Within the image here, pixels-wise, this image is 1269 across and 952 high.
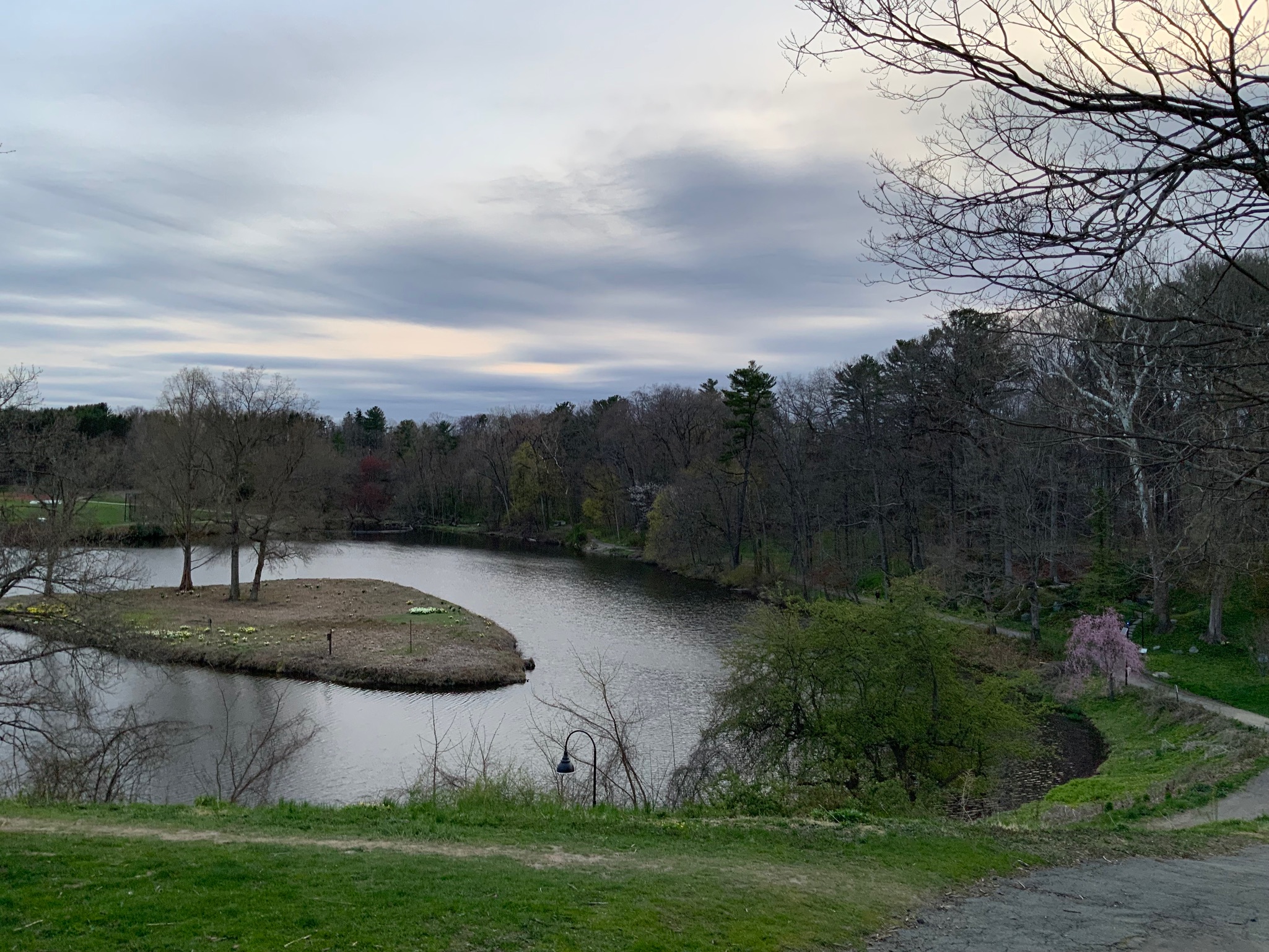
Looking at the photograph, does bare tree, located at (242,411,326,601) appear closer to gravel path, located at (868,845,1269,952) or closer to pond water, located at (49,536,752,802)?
pond water, located at (49,536,752,802)

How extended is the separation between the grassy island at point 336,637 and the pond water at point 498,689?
874mm

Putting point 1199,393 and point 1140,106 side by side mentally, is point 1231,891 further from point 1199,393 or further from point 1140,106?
point 1140,106

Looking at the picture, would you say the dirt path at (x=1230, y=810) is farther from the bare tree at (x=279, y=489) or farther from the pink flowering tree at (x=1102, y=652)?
the bare tree at (x=279, y=489)

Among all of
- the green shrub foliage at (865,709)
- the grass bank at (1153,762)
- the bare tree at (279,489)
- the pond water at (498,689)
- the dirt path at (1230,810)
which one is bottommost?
the pond water at (498,689)

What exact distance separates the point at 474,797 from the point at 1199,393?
10.6 m

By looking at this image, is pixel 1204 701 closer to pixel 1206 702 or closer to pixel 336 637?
pixel 1206 702

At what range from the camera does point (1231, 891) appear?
26.3ft

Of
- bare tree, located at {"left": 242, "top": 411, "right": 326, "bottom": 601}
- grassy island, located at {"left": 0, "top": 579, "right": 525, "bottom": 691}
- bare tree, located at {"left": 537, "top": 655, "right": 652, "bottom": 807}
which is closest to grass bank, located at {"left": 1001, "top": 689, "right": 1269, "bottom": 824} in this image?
bare tree, located at {"left": 537, "top": 655, "right": 652, "bottom": 807}

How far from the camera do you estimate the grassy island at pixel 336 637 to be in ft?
89.7

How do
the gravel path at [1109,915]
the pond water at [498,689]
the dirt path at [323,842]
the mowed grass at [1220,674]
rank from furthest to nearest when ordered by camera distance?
the mowed grass at [1220,674]
the pond water at [498,689]
the dirt path at [323,842]
the gravel path at [1109,915]

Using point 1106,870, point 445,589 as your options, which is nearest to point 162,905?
point 1106,870

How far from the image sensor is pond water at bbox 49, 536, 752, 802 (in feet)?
63.6

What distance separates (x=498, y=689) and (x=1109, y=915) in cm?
2155

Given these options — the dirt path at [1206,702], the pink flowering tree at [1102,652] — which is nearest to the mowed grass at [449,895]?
the dirt path at [1206,702]
